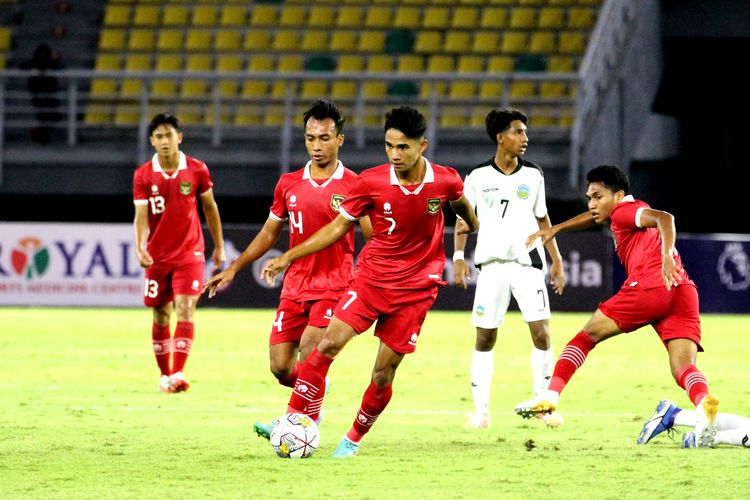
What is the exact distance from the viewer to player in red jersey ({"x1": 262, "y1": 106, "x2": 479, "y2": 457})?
770 centimetres

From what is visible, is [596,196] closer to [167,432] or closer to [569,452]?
[569,452]

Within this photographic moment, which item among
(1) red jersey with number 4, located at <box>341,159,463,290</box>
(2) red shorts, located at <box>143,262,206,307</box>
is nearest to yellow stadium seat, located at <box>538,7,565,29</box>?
(2) red shorts, located at <box>143,262,206,307</box>

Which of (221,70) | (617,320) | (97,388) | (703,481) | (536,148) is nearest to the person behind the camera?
(703,481)

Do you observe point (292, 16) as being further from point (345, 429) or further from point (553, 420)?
point (553, 420)

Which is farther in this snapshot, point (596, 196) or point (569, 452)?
point (596, 196)

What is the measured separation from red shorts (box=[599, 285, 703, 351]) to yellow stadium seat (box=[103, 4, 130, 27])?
22246mm

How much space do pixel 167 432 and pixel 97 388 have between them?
3034 millimetres

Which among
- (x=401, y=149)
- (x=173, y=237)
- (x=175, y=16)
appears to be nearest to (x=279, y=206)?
(x=401, y=149)

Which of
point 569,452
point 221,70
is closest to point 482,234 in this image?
point 569,452

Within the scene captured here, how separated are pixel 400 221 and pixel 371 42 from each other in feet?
67.8

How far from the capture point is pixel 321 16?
94.3 feet

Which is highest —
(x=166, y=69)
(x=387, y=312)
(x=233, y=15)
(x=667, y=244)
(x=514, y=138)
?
(x=233, y=15)

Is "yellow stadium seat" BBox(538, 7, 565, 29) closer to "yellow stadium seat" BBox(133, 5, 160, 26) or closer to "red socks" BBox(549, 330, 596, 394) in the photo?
"yellow stadium seat" BBox(133, 5, 160, 26)

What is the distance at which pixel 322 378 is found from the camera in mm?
7738
